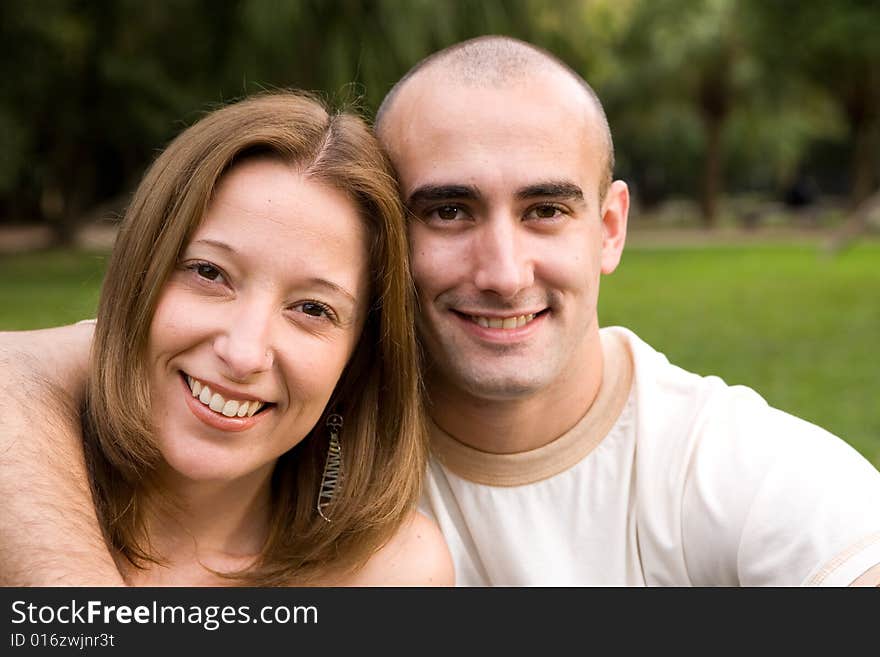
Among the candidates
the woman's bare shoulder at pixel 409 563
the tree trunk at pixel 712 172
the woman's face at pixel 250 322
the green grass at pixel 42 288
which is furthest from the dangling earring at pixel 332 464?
the tree trunk at pixel 712 172

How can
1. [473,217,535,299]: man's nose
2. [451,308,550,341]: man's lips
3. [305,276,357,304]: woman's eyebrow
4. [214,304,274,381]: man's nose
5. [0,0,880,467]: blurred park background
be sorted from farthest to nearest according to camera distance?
1. [0,0,880,467]: blurred park background
2. [451,308,550,341]: man's lips
3. [473,217,535,299]: man's nose
4. [305,276,357,304]: woman's eyebrow
5. [214,304,274,381]: man's nose

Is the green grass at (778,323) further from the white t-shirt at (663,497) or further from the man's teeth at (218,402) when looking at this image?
the man's teeth at (218,402)

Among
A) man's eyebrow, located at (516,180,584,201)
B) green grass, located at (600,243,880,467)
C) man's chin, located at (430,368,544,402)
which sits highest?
green grass, located at (600,243,880,467)

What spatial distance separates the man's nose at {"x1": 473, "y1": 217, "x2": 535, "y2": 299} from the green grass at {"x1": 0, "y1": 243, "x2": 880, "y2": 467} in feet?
3.82

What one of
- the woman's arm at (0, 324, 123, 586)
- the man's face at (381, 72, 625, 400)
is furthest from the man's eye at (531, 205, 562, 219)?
the woman's arm at (0, 324, 123, 586)

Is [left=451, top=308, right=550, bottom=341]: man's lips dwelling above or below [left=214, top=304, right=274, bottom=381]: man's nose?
above

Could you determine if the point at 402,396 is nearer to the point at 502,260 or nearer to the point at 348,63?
the point at 502,260

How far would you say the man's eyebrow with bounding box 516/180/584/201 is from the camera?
9.39 ft

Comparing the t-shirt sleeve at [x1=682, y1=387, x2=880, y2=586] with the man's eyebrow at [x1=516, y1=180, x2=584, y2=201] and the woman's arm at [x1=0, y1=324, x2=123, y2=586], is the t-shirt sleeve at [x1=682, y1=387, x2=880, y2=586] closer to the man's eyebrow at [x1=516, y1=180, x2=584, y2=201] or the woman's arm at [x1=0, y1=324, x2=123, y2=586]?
the man's eyebrow at [x1=516, y1=180, x2=584, y2=201]

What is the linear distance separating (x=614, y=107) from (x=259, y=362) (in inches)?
1512

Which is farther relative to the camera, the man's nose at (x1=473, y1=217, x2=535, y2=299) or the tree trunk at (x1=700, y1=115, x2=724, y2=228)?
the tree trunk at (x1=700, y1=115, x2=724, y2=228)

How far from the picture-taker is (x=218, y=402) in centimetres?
240

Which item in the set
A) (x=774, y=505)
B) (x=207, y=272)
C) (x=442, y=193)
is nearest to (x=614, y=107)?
(x=442, y=193)

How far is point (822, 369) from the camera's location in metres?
9.62
